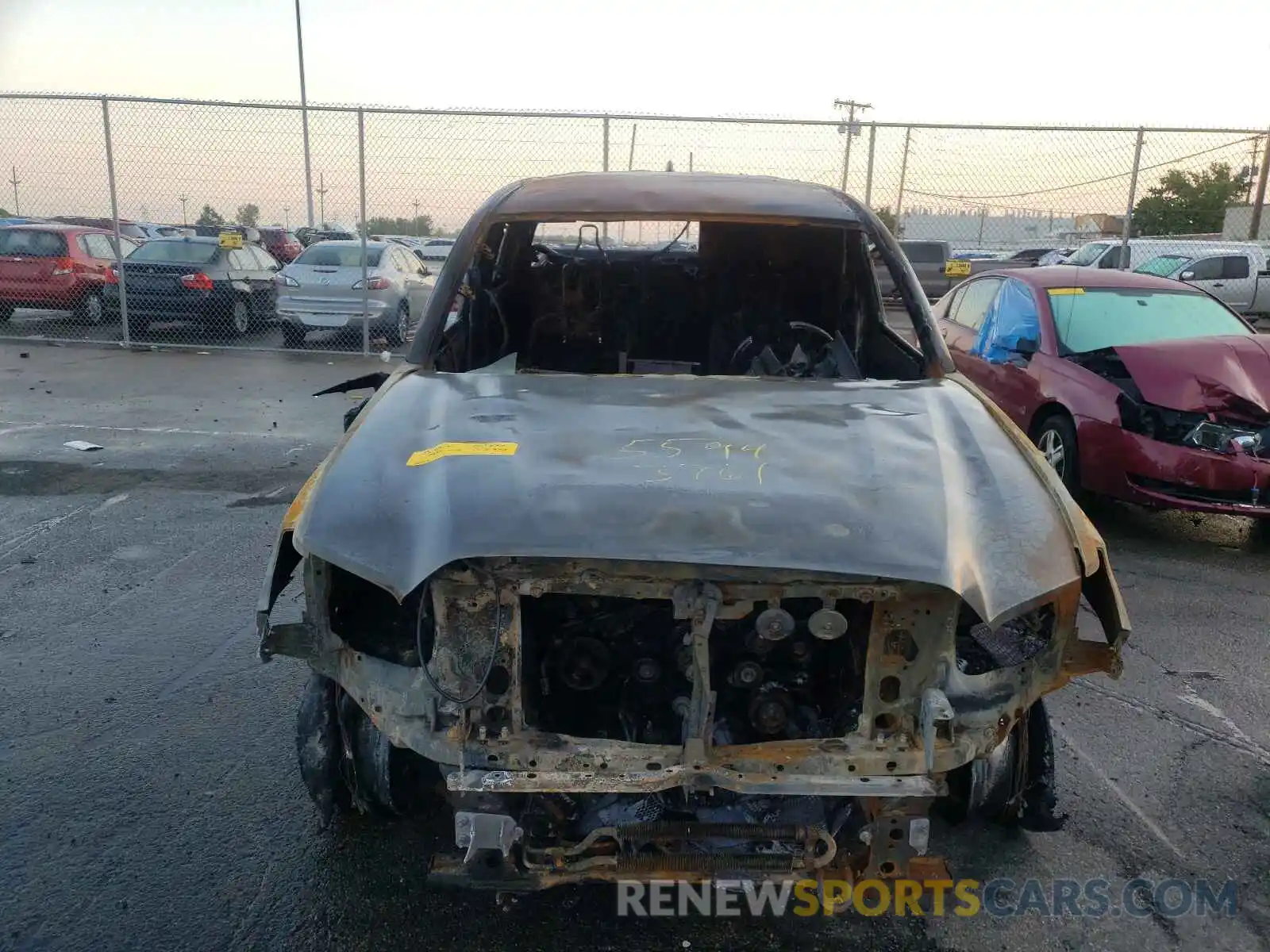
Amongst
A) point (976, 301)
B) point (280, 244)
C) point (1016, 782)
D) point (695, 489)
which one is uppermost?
point (976, 301)

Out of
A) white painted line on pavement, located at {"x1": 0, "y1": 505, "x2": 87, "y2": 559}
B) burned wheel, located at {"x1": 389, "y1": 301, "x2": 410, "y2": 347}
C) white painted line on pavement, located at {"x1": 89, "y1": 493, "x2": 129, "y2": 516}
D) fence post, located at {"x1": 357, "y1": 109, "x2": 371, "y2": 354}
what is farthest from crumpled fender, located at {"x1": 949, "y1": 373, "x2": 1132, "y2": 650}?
burned wheel, located at {"x1": 389, "y1": 301, "x2": 410, "y2": 347}

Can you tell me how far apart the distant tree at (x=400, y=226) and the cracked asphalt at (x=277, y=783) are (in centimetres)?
685

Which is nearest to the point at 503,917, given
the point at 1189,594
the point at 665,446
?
the point at 665,446

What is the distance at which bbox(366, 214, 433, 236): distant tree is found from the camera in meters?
12.2

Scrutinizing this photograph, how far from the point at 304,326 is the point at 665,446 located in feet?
37.5

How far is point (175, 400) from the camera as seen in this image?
376 inches

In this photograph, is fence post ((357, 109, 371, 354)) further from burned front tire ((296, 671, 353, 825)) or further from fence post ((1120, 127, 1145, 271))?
burned front tire ((296, 671, 353, 825))

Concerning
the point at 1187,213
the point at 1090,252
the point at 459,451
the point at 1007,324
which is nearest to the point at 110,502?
A: the point at 459,451

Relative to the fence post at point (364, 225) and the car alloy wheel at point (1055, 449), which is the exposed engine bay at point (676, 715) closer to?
the car alloy wheel at point (1055, 449)

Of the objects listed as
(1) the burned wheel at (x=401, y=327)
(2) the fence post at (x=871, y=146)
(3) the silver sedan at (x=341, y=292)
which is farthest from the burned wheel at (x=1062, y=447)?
(1) the burned wheel at (x=401, y=327)

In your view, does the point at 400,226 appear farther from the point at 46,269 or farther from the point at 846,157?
the point at 846,157

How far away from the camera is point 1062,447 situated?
625 cm

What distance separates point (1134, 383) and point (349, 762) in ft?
16.7

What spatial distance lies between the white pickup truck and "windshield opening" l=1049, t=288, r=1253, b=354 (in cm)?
1127
